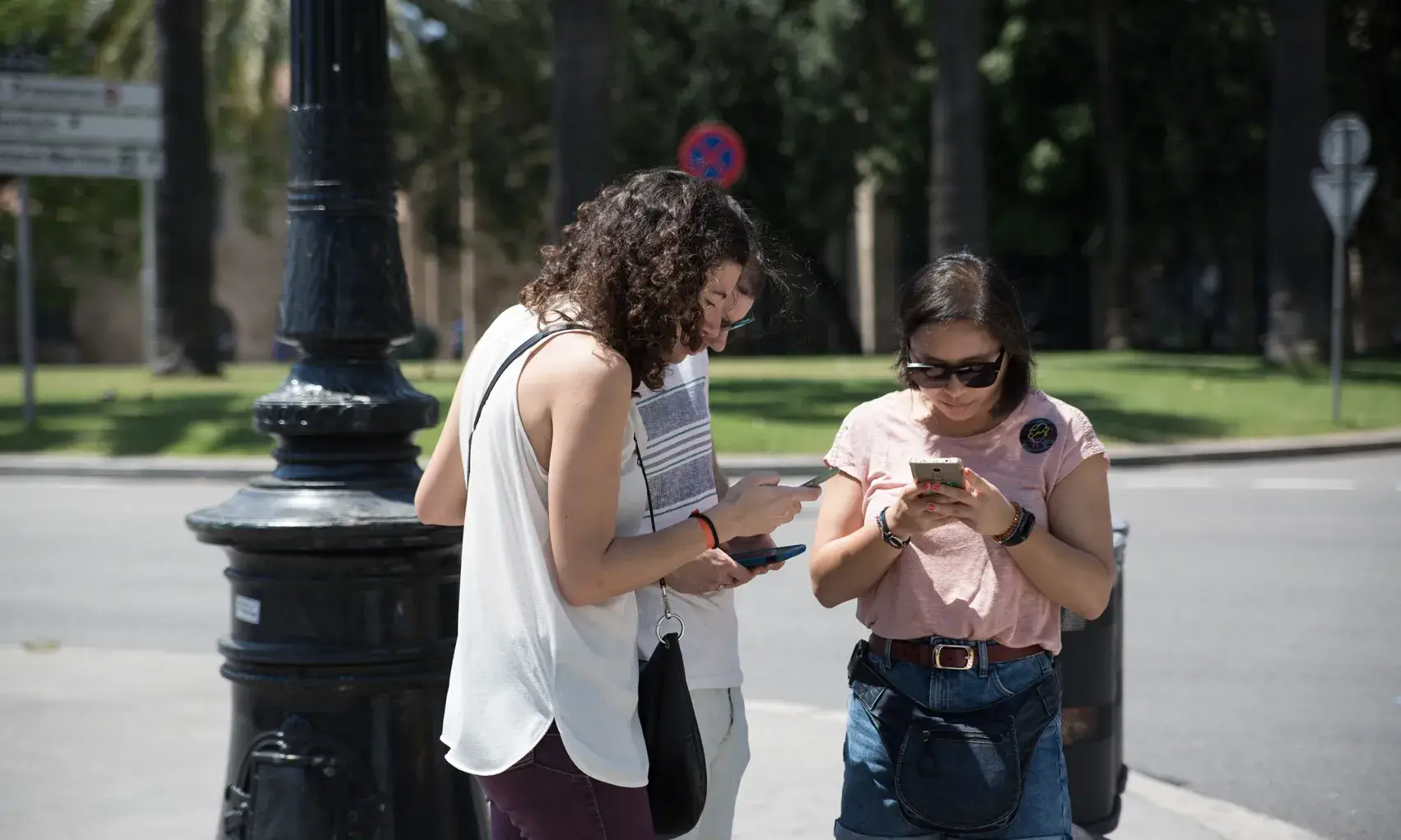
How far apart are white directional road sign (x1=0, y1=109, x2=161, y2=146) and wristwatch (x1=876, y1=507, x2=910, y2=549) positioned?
18.5 m

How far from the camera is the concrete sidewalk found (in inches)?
204

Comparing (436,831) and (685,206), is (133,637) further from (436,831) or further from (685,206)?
(685,206)

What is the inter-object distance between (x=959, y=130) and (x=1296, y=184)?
22.1 feet

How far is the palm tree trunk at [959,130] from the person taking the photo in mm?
20797

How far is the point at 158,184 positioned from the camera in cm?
2459

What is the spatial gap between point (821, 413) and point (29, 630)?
36.7 ft

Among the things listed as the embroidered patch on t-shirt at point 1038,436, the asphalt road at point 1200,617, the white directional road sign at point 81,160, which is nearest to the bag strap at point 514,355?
the embroidered patch on t-shirt at point 1038,436

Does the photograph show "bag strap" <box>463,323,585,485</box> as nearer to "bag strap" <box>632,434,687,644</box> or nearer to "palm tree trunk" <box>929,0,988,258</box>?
"bag strap" <box>632,434,687,644</box>

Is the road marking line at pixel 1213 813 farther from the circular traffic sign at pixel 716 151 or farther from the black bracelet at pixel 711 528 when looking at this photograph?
the circular traffic sign at pixel 716 151

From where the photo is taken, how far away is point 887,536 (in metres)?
3.11

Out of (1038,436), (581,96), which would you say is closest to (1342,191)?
(581,96)

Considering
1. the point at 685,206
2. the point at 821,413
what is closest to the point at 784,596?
the point at 685,206

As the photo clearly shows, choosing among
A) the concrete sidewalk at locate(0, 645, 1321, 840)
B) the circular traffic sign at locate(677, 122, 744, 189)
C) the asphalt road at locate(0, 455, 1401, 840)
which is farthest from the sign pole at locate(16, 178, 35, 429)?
the concrete sidewalk at locate(0, 645, 1321, 840)

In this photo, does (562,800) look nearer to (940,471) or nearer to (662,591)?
(662,591)
